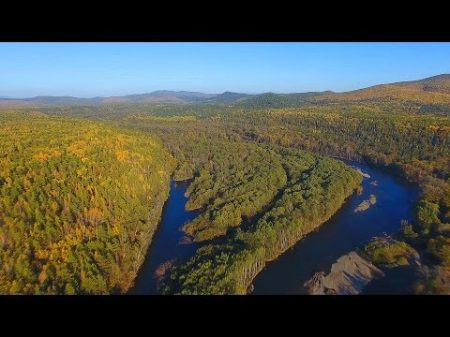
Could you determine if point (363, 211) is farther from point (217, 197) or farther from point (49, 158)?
point (49, 158)

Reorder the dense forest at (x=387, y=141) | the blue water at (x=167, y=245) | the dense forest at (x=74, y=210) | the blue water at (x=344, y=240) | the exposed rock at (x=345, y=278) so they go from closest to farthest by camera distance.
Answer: the exposed rock at (x=345, y=278), the blue water at (x=344, y=240), the dense forest at (x=74, y=210), the blue water at (x=167, y=245), the dense forest at (x=387, y=141)

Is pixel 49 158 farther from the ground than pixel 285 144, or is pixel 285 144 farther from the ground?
pixel 49 158

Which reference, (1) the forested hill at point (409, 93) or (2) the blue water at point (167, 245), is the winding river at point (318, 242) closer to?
(2) the blue water at point (167, 245)

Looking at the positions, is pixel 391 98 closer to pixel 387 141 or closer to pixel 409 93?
pixel 409 93

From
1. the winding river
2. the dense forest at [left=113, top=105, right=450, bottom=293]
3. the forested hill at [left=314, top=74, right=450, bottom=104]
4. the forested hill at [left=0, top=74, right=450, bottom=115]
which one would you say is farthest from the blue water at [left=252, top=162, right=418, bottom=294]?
the forested hill at [left=314, top=74, right=450, bottom=104]

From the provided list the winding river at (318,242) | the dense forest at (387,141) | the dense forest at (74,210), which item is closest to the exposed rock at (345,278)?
the winding river at (318,242)
